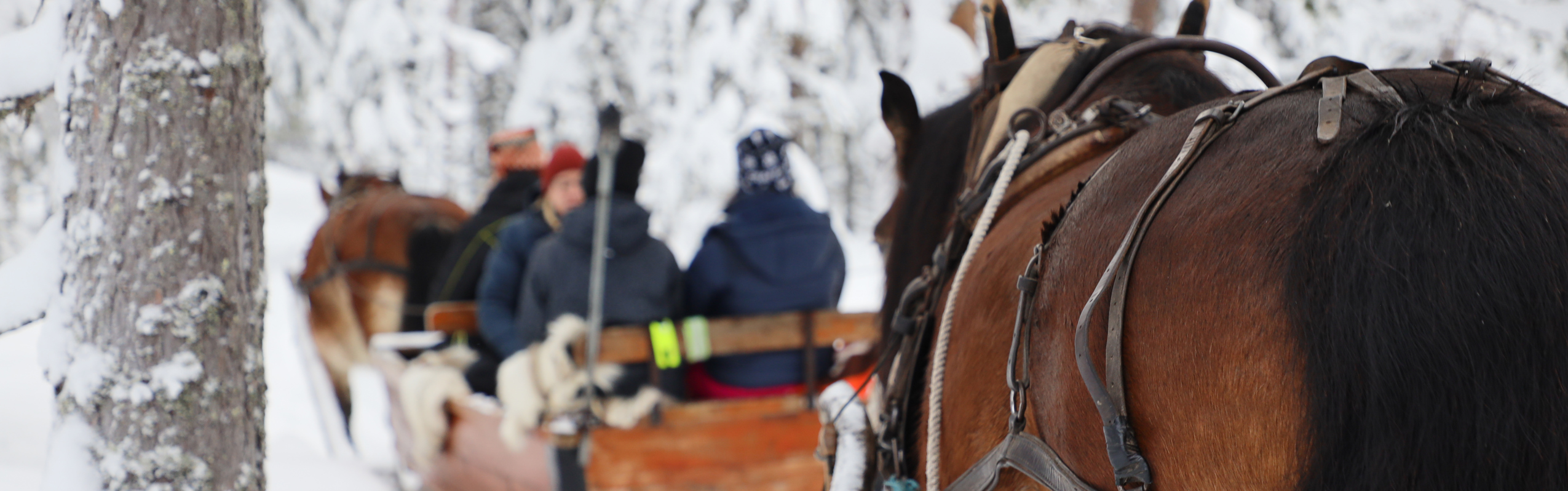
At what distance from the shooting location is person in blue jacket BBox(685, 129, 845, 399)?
12.0 feet

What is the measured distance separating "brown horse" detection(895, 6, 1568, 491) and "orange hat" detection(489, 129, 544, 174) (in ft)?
16.3

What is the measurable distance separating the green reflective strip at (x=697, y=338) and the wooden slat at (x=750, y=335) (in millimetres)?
18

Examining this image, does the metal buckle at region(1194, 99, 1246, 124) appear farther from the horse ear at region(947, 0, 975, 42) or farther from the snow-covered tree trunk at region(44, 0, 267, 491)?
the horse ear at region(947, 0, 975, 42)

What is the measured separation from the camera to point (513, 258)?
13.8ft

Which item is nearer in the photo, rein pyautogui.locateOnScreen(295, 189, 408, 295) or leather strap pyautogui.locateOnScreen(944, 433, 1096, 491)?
leather strap pyautogui.locateOnScreen(944, 433, 1096, 491)

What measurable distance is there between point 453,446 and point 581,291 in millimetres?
1058

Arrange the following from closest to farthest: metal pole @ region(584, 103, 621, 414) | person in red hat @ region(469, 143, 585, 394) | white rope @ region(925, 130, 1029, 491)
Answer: white rope @ region(925, 130, 1029, 491) < metal pole @ region(584, 103, 621, 414) < person in red hat @ region(469, 143, 585, 394)

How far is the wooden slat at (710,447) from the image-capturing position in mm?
3396

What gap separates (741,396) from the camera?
3.77 meters

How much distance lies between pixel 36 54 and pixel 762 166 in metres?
2.35

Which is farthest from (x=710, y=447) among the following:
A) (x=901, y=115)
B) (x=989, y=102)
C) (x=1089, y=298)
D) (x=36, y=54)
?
(x=1089, y=298)

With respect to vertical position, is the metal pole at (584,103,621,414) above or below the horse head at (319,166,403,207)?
below

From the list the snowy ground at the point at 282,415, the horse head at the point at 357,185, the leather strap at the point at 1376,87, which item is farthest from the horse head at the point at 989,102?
the horse head at the point at 357,185

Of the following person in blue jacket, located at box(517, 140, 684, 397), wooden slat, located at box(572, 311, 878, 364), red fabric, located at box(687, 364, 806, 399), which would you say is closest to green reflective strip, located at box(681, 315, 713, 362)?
wooden slat, located at box(572, 311, 878, 364)
